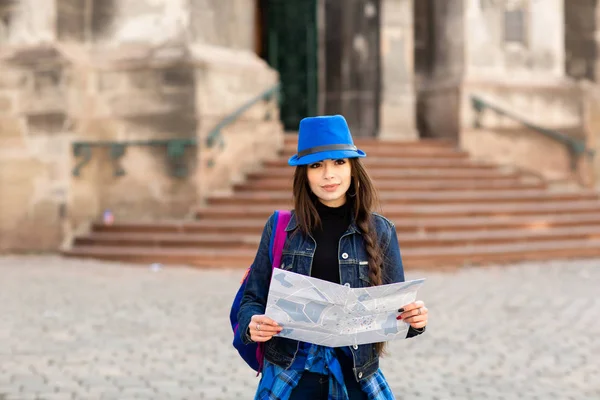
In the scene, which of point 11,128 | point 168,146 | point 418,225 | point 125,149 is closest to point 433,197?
point 418,225

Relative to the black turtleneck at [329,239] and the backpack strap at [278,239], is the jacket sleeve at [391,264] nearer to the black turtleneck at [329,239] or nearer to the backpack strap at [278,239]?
the black turtleneck at [329,239]

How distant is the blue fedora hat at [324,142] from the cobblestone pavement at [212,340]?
2222 mm

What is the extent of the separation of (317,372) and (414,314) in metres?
0.33

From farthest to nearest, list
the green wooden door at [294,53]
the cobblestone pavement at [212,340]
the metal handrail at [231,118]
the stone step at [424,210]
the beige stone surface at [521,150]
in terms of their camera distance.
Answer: the green wooden door at [294,53] < the beige stone surface at [521,150] < the metal handrail at [231,118] < the stone step at [424,210] < the cobblestone pavement at [212,340]

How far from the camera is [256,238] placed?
929cm

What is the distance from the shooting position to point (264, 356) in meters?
2.10

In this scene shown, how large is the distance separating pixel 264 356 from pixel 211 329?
353 centimetres

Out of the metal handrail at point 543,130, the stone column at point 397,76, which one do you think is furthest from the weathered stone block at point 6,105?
the metal handrail at point 543,130

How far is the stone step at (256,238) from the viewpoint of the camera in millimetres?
9367

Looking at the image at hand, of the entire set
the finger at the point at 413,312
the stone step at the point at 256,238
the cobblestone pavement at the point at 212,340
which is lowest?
the cobblestone pavement at the point at 212,340

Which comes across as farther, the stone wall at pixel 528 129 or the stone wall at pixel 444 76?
the stone wall at pixel 444 76

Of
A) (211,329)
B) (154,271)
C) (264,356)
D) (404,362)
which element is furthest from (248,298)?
(154,271)

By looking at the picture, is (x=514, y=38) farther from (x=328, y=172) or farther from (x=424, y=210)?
(x=328, y=172)

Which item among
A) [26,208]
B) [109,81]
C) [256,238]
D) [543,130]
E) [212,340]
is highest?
[109,81]
